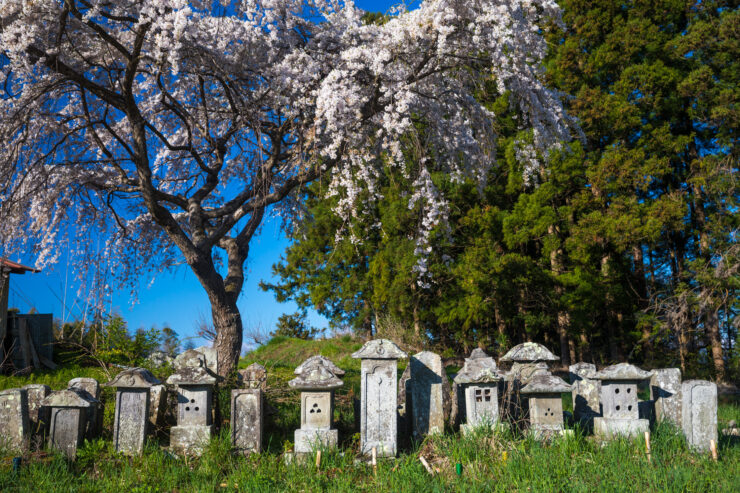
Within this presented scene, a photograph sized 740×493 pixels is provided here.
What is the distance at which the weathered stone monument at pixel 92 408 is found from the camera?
5554mm

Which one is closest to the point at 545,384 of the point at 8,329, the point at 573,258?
the point at 573,258

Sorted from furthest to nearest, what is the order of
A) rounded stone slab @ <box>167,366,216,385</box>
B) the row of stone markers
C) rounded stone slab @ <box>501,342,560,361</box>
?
rounded stone slab @ <box>501,342,560,361</box>, rounded stone slab @ <box>167,366,216,385</box>, the row of stone markers

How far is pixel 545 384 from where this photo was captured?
529 cm

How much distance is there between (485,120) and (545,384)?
479cm

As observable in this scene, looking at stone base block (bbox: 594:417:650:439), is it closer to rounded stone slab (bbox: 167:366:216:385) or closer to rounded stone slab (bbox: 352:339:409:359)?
rounded stone slab (bbox: 352:339:409:359)

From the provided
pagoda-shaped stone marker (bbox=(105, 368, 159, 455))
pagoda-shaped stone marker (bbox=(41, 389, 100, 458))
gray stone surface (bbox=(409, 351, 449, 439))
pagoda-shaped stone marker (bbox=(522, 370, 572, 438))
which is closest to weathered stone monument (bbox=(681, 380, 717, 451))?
pagoda-shaped stone marker (bbox=(522, 370, 572, 438))

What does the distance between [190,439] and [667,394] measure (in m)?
5.15

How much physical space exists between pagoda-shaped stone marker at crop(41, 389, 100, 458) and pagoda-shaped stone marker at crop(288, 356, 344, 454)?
2103 mm

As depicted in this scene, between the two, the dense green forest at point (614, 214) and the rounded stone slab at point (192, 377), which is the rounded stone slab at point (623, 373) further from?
the dense green forest at point (614, 214)

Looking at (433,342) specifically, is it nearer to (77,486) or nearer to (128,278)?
(128,278)

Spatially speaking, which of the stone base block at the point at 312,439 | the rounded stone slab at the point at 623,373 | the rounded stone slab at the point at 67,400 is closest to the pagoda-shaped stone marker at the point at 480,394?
the rounded stone slab at the point at 623,373

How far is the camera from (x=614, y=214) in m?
12.2

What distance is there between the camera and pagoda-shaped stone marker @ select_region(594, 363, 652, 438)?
5.26 metres

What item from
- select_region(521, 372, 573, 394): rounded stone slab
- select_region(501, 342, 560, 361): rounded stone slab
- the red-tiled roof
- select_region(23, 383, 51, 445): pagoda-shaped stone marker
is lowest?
select_region(23, 383, 51, 445): pagoda-shaped stone marker
